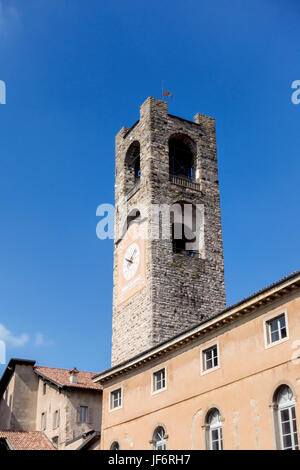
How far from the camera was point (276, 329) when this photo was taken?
20.0 m

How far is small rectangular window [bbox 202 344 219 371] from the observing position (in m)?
22.3

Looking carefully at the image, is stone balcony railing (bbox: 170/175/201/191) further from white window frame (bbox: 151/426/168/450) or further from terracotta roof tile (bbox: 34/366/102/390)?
white window frame (bbox: 151/426/168/450)

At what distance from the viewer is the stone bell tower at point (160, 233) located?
33594 mm

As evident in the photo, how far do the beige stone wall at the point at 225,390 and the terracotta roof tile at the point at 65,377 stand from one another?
10518mm

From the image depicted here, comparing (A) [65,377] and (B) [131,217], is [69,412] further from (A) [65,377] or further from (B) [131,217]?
(B) [131,217]

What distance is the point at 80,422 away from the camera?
3616 cm

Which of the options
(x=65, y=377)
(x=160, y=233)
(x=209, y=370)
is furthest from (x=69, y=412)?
(x=209, y=370)

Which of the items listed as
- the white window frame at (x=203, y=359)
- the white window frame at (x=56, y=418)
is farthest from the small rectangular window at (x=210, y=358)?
the white window frame at (x=56, y=418)

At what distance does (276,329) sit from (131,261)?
16961 mm

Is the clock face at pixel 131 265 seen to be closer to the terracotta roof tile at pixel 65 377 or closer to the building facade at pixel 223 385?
the terracotta roof tile at pixel 65 377

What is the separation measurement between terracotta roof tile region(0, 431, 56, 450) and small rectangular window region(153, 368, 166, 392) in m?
12.7

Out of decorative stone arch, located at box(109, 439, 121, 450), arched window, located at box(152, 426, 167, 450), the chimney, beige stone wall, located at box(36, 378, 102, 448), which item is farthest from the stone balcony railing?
arched window, located at box(152, 426, 167, 450)
